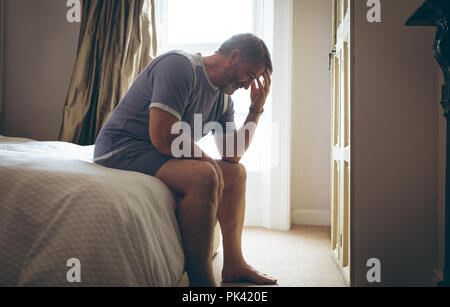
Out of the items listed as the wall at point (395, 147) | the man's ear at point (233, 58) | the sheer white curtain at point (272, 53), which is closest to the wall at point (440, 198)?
the wall at point (395, 147)

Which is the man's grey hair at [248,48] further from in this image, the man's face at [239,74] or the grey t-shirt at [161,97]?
the grey t-shirt at [161,97]

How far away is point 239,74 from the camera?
131cm

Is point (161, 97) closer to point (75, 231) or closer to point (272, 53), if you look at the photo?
point (75, 231)

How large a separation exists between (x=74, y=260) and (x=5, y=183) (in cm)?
25

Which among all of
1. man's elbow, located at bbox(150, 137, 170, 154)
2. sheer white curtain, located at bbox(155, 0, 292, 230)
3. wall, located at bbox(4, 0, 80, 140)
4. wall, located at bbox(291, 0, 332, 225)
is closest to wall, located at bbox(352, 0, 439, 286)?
man's elbow, located at bbox(150, 137, 170, 154)

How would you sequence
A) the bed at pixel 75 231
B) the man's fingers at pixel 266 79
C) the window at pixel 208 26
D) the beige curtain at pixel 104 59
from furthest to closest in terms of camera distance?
the window at pixel 208 26
the beige curtain at pixel 104 59
the man's fingers at pixel 266 79
the bed at pixel 75 231

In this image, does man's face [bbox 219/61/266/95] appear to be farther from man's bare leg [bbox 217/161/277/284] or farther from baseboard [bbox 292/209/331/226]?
baseboard [bbox 292/209/331/226]

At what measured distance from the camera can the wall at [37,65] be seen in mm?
2932

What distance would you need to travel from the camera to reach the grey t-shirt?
1095 millimetres

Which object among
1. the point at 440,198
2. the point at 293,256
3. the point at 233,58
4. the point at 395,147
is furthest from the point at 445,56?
the point at 293,256

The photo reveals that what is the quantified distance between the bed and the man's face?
611 mm

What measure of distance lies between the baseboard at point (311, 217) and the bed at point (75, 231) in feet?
6.59

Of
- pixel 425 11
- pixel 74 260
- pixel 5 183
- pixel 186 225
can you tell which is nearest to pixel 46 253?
pixel 74 260

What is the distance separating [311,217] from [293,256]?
0.87 meters
